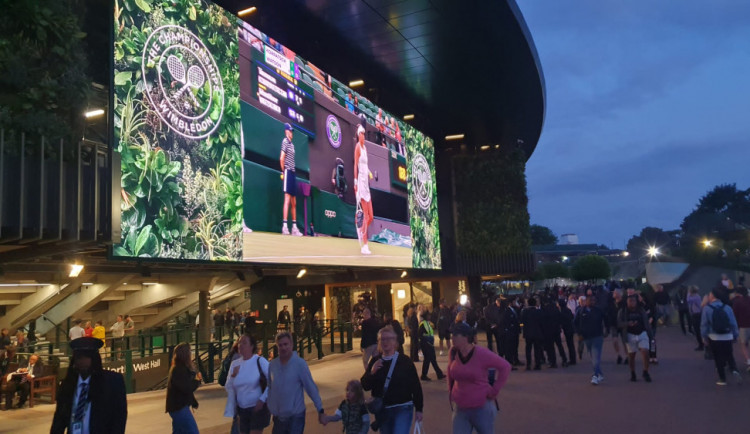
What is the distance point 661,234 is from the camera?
274 ft

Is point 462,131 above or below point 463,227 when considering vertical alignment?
above

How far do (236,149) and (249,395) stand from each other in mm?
7275

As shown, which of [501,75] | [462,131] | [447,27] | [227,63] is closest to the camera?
[227,63]

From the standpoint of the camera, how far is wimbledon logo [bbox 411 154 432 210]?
21.9 m

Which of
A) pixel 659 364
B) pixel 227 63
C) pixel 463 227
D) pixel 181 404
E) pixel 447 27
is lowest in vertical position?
pixel 659 364

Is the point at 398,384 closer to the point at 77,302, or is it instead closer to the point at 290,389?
the point at 290,389

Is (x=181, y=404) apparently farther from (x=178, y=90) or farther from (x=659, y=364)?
(x=659, y=364)

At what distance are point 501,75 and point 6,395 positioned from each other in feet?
58.9

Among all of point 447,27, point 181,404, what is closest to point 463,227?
point 447,27

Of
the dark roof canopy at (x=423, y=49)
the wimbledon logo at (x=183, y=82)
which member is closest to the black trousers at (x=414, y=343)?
the wimbledon logo at (x=183, y=82)

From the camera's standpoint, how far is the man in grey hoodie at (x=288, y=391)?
570cm

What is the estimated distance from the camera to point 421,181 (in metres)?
22.5

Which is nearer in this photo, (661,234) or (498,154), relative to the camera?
(498,154)

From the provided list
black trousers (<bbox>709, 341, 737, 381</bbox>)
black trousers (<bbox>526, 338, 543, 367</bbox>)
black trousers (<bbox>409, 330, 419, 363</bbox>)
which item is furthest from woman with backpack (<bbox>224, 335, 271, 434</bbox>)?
black trousers (<bbox>409, 330, 419, 363</bbox>)
